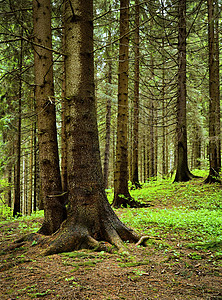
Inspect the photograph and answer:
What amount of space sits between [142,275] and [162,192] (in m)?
8.96

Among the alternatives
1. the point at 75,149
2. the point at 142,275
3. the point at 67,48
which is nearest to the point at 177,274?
the point at 142,275

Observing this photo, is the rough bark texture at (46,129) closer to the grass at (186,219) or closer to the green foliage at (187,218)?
the grass at (186,219)

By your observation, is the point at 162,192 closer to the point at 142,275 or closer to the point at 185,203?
the point at 185,203

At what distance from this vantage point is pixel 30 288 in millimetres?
2576

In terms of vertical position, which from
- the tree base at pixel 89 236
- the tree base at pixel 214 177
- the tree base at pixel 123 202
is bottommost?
the tree base at pixel 123 202

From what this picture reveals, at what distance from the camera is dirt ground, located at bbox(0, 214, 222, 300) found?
8.15 ft

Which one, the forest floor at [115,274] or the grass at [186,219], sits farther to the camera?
the grass at [186,219]

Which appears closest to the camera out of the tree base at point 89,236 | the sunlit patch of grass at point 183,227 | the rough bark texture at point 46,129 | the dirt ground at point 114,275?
the dirt ground at point 114,275

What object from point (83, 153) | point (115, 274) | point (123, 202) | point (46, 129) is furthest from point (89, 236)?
point (123, 202)

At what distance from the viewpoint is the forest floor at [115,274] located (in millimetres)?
2486

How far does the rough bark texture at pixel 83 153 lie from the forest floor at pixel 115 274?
0.39m

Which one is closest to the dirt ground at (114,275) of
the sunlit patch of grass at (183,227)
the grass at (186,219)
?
the grass at (186,219)

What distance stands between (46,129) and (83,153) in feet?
3.78

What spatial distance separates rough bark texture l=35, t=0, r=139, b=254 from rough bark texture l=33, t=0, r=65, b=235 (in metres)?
0.59
